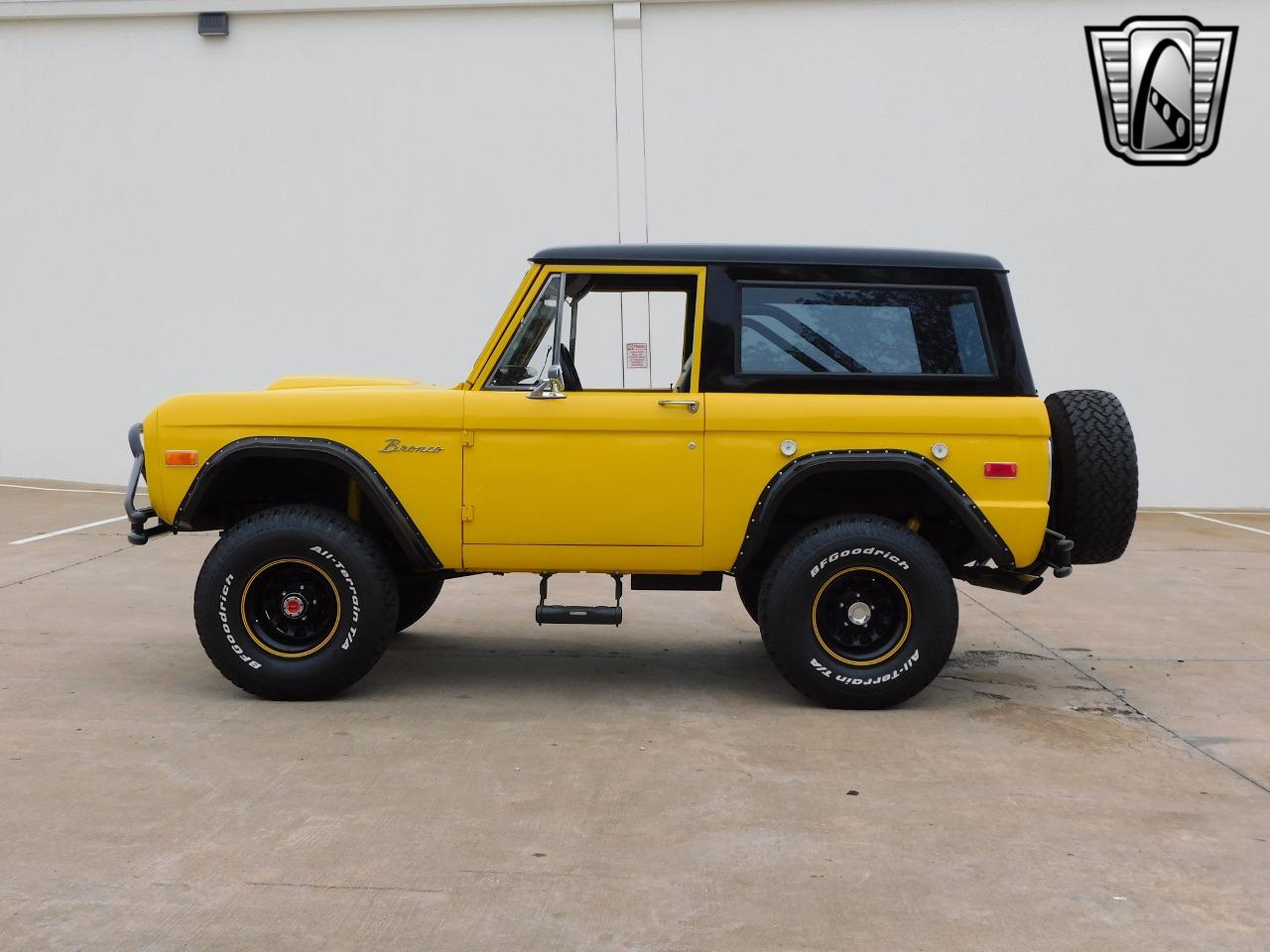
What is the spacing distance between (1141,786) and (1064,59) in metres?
10.7

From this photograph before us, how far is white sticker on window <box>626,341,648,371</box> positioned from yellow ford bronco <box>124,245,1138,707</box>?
0.02 metres

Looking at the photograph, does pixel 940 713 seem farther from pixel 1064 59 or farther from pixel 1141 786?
pixel 1064 59

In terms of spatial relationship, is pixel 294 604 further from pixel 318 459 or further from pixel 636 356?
pixel 636 356

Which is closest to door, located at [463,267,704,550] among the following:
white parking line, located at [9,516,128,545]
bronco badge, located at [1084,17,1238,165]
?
white parking line, located at [9,516,128,545]

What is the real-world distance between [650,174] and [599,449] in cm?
862

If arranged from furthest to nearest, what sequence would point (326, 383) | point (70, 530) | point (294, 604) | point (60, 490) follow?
1. point (60, 490)
2. point (70, 530)
3. point (326, 383)
4. point (294, 604)

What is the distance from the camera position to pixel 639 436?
19.5 feet

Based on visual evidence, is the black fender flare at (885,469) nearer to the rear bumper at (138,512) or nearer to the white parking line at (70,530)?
the rear bumper at (138,512)

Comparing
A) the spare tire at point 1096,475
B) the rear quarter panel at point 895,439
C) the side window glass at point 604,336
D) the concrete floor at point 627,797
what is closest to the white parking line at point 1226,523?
the concrete floor at point 627,797

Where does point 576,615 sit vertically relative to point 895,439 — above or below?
below

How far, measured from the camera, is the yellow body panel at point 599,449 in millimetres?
5895

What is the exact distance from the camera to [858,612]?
19.5 feet

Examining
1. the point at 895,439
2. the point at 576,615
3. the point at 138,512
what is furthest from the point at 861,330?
the point at 138,512

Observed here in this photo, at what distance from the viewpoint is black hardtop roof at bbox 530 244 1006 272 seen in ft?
19.8
